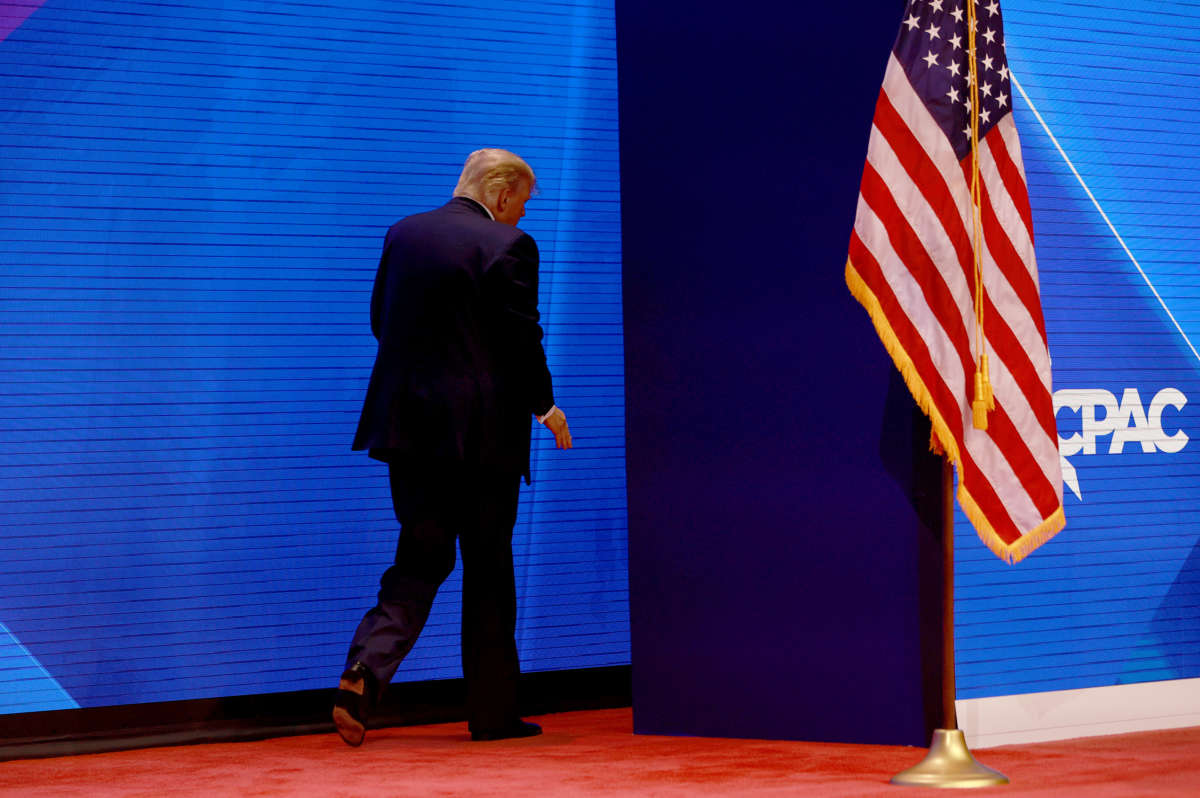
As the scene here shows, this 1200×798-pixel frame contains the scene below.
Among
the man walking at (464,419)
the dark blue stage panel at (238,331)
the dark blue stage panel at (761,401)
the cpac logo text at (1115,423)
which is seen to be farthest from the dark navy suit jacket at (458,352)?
the cpac logo text at (1115,423)

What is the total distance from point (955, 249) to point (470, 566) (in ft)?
5.22

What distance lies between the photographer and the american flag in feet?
11.1

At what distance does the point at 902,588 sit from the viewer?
3.72m

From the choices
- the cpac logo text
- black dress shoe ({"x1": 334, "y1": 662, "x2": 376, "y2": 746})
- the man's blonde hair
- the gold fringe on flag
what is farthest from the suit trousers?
the cpac logo text

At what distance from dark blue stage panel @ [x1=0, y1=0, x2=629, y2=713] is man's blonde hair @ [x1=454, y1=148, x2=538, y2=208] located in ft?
1.74

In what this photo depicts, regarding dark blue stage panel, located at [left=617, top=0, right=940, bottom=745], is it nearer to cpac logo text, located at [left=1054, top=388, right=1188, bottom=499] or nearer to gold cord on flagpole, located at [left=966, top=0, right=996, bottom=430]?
gold cord on flagpole, located at [left=966, top=0, right=996, bottom=430]

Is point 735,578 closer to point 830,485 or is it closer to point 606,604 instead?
point 830,485

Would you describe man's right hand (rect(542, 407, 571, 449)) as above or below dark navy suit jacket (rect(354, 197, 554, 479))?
below

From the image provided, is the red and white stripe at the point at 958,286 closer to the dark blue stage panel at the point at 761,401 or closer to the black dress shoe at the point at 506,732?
the dark blue stage panel at the point at 761,401

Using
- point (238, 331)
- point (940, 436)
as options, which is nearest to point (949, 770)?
point (940, 436)

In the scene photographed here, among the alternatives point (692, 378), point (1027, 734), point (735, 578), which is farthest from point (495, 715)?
point (1027, 734)

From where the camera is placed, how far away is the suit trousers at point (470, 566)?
4125 millimetres

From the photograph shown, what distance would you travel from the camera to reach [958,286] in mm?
3422

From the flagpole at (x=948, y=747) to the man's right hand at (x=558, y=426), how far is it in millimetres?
1175
